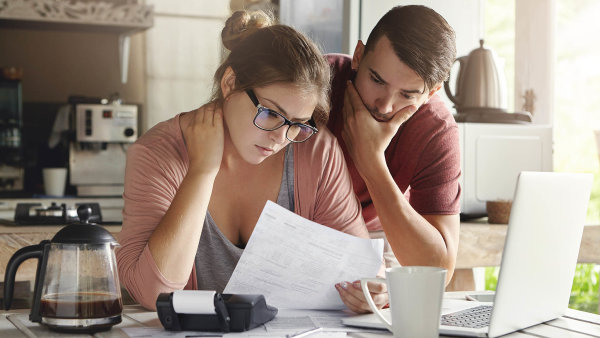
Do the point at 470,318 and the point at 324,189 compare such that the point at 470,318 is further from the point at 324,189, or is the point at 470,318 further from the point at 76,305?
the point at 76,305

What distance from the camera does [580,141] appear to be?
5379mm

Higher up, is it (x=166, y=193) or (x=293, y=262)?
(x=166, y=193)

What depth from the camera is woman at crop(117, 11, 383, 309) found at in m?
1.36

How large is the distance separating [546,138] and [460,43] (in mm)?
535

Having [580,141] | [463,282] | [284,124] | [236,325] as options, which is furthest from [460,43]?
[580,141]

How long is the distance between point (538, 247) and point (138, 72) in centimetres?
411

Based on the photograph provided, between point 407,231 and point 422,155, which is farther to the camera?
point 422,155

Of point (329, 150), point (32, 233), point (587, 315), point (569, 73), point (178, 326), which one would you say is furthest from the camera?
point (569, 73)

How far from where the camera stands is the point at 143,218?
1.38 meters

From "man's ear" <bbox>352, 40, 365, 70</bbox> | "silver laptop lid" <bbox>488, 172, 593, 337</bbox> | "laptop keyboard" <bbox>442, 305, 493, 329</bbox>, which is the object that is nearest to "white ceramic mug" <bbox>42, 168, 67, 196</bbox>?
"man's ear" <bbox>352, 40, 365, 70</bbox>

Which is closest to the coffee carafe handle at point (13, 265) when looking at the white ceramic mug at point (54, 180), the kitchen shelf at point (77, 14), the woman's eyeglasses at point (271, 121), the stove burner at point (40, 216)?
the woman's eyeglasses at point (271, 121)

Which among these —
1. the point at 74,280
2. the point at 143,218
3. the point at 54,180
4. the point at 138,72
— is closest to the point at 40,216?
the point at 54,180

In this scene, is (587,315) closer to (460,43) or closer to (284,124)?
(284,124)

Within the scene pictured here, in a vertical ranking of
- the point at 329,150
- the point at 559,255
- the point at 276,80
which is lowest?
the point at 559,255
